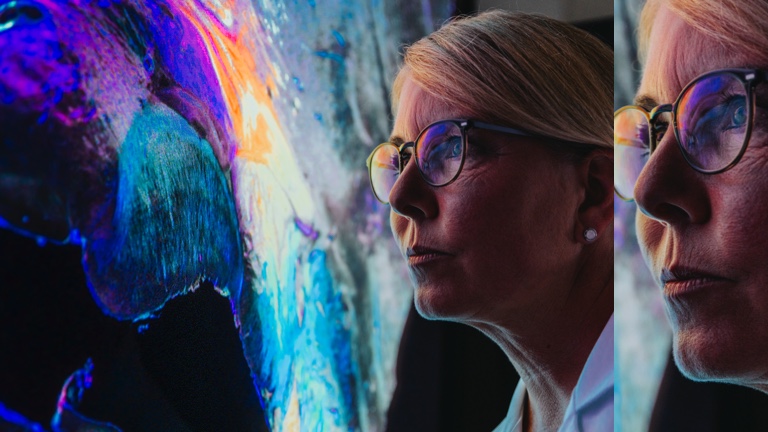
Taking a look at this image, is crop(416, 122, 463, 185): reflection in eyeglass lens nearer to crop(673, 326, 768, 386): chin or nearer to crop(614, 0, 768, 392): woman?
crop(614, 0, 768, 392): woman

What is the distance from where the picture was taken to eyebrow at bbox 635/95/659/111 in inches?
68.6

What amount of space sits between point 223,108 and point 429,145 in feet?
2.15

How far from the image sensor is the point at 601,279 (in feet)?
6.68

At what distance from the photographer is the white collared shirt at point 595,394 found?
6.55ft

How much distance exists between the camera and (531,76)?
81.3 inches

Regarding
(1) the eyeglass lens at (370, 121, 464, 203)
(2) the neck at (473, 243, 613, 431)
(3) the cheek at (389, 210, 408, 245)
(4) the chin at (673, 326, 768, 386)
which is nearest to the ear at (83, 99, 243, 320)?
(3) the cheek at (389, 210, 408, 245)

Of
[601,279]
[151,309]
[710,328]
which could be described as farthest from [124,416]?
[710,328]

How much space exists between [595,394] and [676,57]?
83 cm

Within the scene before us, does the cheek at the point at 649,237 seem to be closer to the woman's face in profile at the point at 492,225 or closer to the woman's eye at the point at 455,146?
the woman's face in profile at the point at 492,225

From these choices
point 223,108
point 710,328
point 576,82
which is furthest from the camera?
point 223,108

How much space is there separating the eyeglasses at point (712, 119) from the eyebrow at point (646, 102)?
0.05ft

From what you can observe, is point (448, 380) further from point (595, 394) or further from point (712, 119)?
point (712, 119)

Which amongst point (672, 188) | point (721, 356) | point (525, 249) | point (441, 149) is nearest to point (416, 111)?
point (441, 149)

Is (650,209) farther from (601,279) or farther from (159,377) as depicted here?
(159,377)
